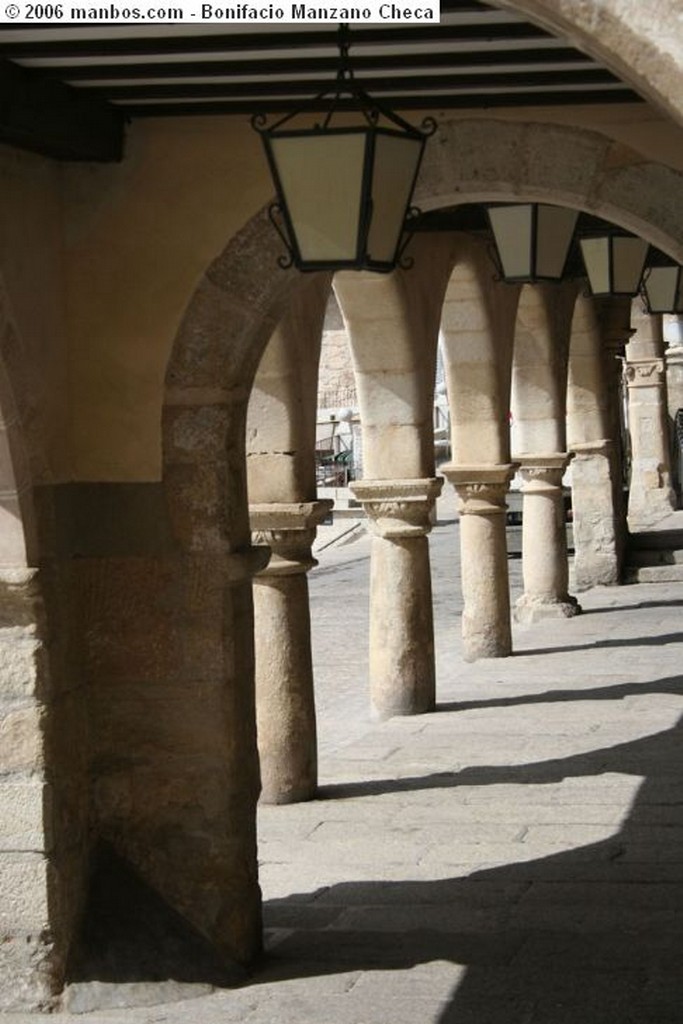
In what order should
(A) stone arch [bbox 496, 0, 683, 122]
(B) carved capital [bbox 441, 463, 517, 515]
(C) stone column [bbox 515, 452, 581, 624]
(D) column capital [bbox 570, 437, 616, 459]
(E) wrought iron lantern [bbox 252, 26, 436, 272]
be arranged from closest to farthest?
(A) stone arch [bbox 496, 0, 683, 122]
(E) wrought iron lantern [bbox 252, 26, 436, 272]
(B) carved capital [bbox 441, 463, 517, 515]
(C) stone column [bbox 515, 452, 581, 624]
(D) column capital [bbox 570, 437, 616, 459]

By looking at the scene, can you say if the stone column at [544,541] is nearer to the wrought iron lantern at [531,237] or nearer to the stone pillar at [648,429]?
the wrought iron lantern at [531,237]

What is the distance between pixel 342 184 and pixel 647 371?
20487 millimetres

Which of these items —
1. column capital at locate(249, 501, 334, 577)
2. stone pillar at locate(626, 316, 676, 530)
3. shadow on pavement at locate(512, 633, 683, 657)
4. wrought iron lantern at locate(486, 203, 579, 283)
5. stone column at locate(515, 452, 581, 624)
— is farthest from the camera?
stone pillar at locate(626, 316, 676, 530)

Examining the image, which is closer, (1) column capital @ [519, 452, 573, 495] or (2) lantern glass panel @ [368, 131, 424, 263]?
(2) lantern glass panel @ [368, 131, 424, 263]

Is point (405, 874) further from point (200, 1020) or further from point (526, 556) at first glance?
point (526, 556)

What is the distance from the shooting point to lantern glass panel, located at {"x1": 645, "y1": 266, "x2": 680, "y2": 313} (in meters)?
12.8

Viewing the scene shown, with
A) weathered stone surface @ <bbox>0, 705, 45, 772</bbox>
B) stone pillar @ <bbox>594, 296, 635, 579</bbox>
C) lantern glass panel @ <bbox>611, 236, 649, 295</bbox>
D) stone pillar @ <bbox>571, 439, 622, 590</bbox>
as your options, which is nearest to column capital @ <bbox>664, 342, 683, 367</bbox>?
stone pillar @ <bbox>594, 296, 635, 579</bbox>

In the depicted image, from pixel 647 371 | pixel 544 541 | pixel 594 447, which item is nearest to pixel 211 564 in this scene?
pixel 544 541

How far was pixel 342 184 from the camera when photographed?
5.05m

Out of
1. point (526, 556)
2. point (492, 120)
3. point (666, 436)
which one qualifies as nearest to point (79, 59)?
point (492, 120)

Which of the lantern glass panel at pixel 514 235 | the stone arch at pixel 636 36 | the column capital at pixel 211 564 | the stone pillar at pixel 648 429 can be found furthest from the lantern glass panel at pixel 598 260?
the stone pillar at pixel 648 429

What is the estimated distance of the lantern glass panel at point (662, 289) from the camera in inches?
503

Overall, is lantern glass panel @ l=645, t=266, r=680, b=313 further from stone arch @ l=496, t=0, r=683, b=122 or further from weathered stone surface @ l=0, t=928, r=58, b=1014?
stone arch @ l=496, t=0, r=683, b=122

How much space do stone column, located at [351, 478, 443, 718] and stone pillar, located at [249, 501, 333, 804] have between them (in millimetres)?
2012
